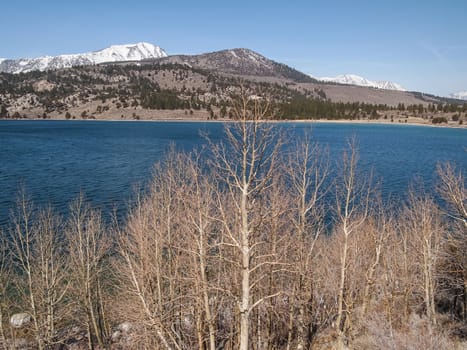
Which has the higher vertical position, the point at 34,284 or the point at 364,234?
the point at 364,234

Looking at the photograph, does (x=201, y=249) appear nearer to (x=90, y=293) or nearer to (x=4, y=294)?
(x=90, y=293)

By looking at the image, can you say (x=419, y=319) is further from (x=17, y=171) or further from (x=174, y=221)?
(x=17, y=171)

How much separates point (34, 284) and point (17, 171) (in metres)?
41.2

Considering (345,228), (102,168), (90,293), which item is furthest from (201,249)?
(102,168)

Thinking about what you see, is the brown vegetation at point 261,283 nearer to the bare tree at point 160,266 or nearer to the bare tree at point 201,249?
the bare tree at point 160,266

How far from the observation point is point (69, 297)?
24469 mm

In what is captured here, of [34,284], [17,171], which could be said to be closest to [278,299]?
[34,284]

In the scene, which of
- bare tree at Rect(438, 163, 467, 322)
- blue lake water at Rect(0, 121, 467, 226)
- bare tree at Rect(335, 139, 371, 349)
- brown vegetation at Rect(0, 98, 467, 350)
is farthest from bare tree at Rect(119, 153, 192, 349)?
bare tree at Rect(438, 163, 467, 322)

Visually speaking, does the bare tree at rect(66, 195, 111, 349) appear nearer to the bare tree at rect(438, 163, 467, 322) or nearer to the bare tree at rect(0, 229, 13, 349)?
the bare tree at rect(0, 229, 13, 349)

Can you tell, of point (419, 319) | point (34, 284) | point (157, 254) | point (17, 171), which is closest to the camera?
point (157, 254)

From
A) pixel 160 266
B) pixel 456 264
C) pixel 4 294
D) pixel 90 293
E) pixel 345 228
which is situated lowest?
pixel 90 293

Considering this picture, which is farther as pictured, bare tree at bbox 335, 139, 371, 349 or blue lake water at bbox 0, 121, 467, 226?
blue lake water at bbox 0, 121, 467, 226

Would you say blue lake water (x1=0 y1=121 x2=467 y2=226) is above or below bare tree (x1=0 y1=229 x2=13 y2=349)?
above

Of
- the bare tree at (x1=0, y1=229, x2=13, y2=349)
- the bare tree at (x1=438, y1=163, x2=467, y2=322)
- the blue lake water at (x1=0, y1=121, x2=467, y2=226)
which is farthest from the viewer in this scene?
the blue lake water at (x1=0, y1=121, x2=467, y2=226)
